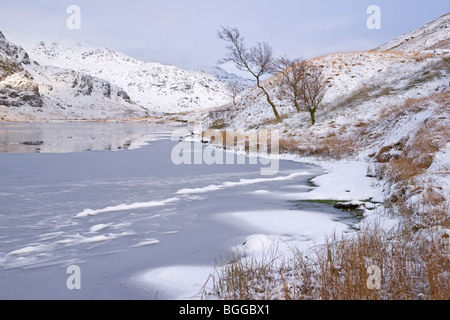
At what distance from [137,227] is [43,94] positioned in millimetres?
183067

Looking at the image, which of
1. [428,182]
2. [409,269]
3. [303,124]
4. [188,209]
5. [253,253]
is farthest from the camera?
[303,124]

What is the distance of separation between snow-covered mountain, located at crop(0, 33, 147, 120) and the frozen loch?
118 m

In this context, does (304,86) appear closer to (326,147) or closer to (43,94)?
(326,147)

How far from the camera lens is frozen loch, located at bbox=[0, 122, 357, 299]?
4.28 meters

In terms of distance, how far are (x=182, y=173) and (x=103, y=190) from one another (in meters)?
4.26

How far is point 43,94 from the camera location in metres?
162

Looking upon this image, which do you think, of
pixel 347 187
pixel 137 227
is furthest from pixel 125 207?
pixel 347 187

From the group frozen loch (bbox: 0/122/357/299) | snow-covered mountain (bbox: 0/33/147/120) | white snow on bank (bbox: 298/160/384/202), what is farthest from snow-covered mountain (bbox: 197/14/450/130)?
snow-covered mountain (bbox: 0/33/147/120)

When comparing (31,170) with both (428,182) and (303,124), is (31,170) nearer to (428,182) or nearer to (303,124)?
(428,182)

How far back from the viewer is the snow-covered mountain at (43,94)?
443 ft

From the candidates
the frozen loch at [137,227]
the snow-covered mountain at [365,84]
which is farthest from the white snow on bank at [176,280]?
the snow-covered mountain at [365,84]

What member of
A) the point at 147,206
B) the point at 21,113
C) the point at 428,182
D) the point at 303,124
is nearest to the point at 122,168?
the point at 147,206

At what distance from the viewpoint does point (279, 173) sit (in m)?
13.7

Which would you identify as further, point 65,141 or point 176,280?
point 65,141
